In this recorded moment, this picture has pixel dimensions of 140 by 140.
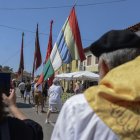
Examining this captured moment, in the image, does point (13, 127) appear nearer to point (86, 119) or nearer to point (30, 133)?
point (30, 133)

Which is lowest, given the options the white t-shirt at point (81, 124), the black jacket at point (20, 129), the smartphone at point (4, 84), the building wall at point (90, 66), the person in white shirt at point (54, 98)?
the person in white shirt at point (54, 98)

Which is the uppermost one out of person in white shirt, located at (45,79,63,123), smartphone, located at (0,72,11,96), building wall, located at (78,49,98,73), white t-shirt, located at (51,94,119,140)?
building wall, located at (78,49,98,73)

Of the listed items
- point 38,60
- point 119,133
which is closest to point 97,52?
point 119,133

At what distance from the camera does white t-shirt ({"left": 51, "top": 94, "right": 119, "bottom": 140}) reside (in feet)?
6.37

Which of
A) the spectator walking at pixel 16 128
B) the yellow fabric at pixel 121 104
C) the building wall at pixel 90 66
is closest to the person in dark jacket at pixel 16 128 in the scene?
the spectator walking at pixel 16 128

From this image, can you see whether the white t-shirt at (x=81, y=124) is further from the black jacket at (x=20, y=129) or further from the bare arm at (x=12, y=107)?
the bare arm at (x=12, y=107)

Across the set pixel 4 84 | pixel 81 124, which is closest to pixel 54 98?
pixel 4 84

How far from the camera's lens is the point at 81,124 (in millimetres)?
1958

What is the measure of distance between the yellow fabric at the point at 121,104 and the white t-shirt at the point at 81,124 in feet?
0.08

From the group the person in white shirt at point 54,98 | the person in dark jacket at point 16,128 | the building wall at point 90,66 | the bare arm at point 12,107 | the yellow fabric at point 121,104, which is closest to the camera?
the yellow fabric at point 121,104

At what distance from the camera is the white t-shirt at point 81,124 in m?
1.94

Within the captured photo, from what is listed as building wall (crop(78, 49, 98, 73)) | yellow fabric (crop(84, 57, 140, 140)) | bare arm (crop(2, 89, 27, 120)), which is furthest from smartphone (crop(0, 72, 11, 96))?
building wall (crop(78, 49, 98, 73))

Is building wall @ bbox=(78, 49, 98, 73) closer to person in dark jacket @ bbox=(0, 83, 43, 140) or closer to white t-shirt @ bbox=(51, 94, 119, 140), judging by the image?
person in dark jacket @ bbox=(0, 83, 43, 140)

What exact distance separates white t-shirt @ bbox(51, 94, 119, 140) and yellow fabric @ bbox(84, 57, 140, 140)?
25 mm
